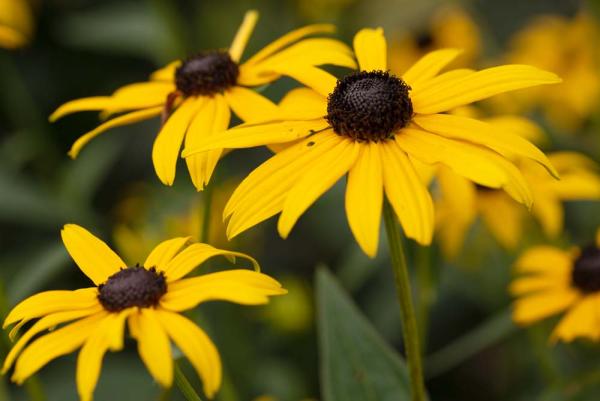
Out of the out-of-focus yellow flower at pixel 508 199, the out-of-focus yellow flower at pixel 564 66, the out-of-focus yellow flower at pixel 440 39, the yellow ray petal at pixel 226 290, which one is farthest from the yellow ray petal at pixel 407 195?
the out-of-focus yellow flower at pixel 440 39

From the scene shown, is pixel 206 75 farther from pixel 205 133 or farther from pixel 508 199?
pixel 508 199

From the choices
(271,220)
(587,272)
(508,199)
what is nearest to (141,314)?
(587,272)

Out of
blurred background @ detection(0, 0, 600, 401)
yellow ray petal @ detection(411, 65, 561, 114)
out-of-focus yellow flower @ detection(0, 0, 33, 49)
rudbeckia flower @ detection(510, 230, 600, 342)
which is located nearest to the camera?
yellow ray petal @ detection(411, 65, 561, 114)

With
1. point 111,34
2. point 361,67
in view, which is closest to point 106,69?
point 111,34

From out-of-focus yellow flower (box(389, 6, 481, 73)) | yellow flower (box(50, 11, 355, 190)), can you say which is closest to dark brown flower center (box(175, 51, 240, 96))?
yellow flower (box(50, 11, 355, 190))

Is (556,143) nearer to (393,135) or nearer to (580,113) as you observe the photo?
(580,113)

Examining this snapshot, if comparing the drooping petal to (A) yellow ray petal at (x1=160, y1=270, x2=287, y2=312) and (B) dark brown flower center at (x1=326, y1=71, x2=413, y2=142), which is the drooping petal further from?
(B) dark brown flower center at (x1=326, y1=71, x2=413, y2=142)
